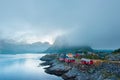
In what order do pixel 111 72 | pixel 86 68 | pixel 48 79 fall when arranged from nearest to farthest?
pixel 111 72 → pixel 86 68 → pixel 48 79

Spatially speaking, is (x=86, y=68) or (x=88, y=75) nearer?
(x=88, y=75)

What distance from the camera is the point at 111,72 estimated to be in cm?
6334

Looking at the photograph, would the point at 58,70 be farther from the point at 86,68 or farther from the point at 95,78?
the point at 95,78

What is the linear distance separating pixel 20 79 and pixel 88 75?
126ft

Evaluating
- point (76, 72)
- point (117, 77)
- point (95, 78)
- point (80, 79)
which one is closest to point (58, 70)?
point (76, 72)

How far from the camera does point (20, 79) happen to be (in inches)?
3612

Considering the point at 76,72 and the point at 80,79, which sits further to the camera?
the point at 76,72

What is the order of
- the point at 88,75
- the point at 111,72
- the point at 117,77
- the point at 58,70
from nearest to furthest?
the point at 117,77 → the point at 111,72 → the point at 88,75 → the point at 58,70

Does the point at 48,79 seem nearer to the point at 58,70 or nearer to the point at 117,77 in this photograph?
the point at 58,70

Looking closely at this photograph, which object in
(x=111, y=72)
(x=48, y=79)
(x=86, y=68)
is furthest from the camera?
(x=48, y=79)

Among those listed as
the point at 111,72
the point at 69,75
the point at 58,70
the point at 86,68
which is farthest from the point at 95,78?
the point at 58,70

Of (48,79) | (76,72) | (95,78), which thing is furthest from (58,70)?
Answer: (95,78)

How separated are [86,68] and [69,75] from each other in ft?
30.7

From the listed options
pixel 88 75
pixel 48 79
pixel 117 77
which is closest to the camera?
pixel 117 77
